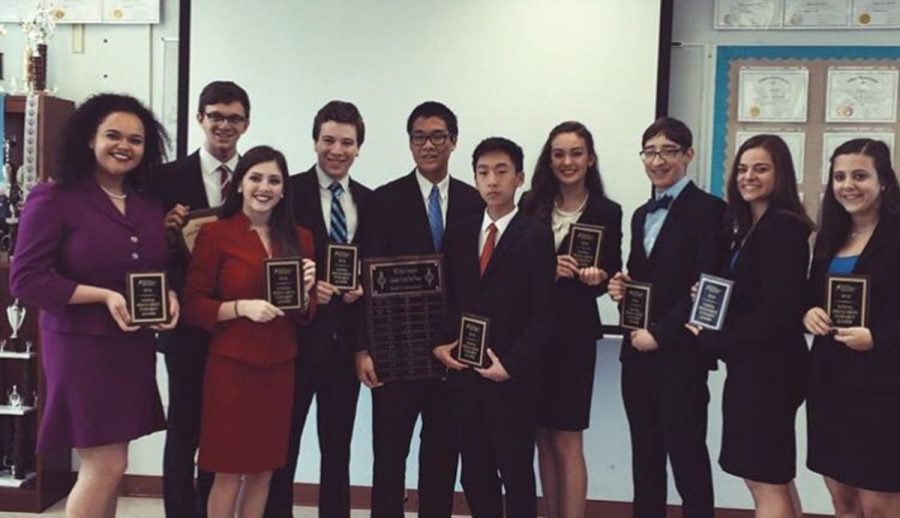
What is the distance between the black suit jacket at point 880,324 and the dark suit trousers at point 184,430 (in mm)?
2138

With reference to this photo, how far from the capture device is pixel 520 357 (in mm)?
2734

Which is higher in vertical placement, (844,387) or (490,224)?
(490,224)

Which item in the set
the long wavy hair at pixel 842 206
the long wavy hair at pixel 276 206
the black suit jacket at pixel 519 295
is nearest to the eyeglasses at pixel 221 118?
the long wavy hair at pixel 276 206

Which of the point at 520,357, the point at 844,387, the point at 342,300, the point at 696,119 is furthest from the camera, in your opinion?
the point at 696,119

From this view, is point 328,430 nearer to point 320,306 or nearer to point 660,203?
point 320,306

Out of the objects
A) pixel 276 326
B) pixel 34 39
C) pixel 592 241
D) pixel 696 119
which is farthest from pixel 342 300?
pixel 34 39

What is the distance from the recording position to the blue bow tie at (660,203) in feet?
9.49

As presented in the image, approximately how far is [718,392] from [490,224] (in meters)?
1.73

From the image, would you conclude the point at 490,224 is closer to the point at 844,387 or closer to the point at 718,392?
the point at 844,387

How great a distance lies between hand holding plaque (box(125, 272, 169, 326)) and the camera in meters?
2.51

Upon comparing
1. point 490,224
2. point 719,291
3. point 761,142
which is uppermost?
point 761,142

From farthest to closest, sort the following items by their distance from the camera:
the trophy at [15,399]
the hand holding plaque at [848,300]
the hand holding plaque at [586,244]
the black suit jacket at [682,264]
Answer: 1. the trophy at [15,399]
2. the hand holding plaque at [586,244]
3. the black suit jacket at [682,264]
4. the hand holding plaque at [848,300]

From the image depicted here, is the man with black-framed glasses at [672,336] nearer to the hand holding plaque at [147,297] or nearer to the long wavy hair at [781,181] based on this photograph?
the long wavy hair at [781,181]

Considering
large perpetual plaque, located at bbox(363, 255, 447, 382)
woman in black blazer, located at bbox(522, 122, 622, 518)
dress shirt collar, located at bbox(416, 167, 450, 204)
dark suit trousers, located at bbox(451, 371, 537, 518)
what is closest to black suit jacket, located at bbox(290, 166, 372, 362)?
large perpetual plaque, located at bbox(363, 255, 447, 382)
